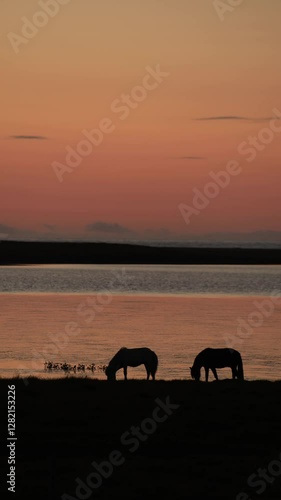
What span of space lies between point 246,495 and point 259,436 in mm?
4660

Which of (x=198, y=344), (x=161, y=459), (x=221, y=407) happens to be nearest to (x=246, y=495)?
(x=161, y=459)

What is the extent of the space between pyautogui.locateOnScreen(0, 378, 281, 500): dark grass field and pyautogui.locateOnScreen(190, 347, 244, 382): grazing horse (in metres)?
2.33

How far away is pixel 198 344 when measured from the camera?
4291cm

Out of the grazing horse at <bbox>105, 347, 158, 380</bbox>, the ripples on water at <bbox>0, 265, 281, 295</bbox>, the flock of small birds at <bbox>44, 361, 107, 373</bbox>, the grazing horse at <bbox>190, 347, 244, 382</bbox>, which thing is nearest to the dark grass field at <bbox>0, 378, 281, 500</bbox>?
the grazing horse at <bbox>190, 347, 244, 382</bbox>

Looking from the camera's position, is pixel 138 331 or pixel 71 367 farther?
pixel 138 331

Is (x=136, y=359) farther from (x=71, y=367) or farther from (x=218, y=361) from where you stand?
(x=71, y=367)

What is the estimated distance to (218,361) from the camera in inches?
1170

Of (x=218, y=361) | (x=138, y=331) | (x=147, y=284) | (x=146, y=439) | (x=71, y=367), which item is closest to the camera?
(x=146, y=439)

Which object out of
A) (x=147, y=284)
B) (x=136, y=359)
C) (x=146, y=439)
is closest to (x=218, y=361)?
(x=136, y=359)

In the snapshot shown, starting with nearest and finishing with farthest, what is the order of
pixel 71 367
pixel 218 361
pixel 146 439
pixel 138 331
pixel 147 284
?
pixel 146 439
pixel 218 361
pixel 71 367
pixel 138 331
pixel 147 284

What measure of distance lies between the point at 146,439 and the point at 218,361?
422 inches

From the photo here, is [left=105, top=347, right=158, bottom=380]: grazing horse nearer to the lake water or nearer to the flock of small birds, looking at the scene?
the lake water

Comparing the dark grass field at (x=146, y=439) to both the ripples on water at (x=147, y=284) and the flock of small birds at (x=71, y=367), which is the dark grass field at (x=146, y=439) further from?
the ripples on water at (x=147, y=284)

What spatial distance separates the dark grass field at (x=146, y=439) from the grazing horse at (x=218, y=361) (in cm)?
233
